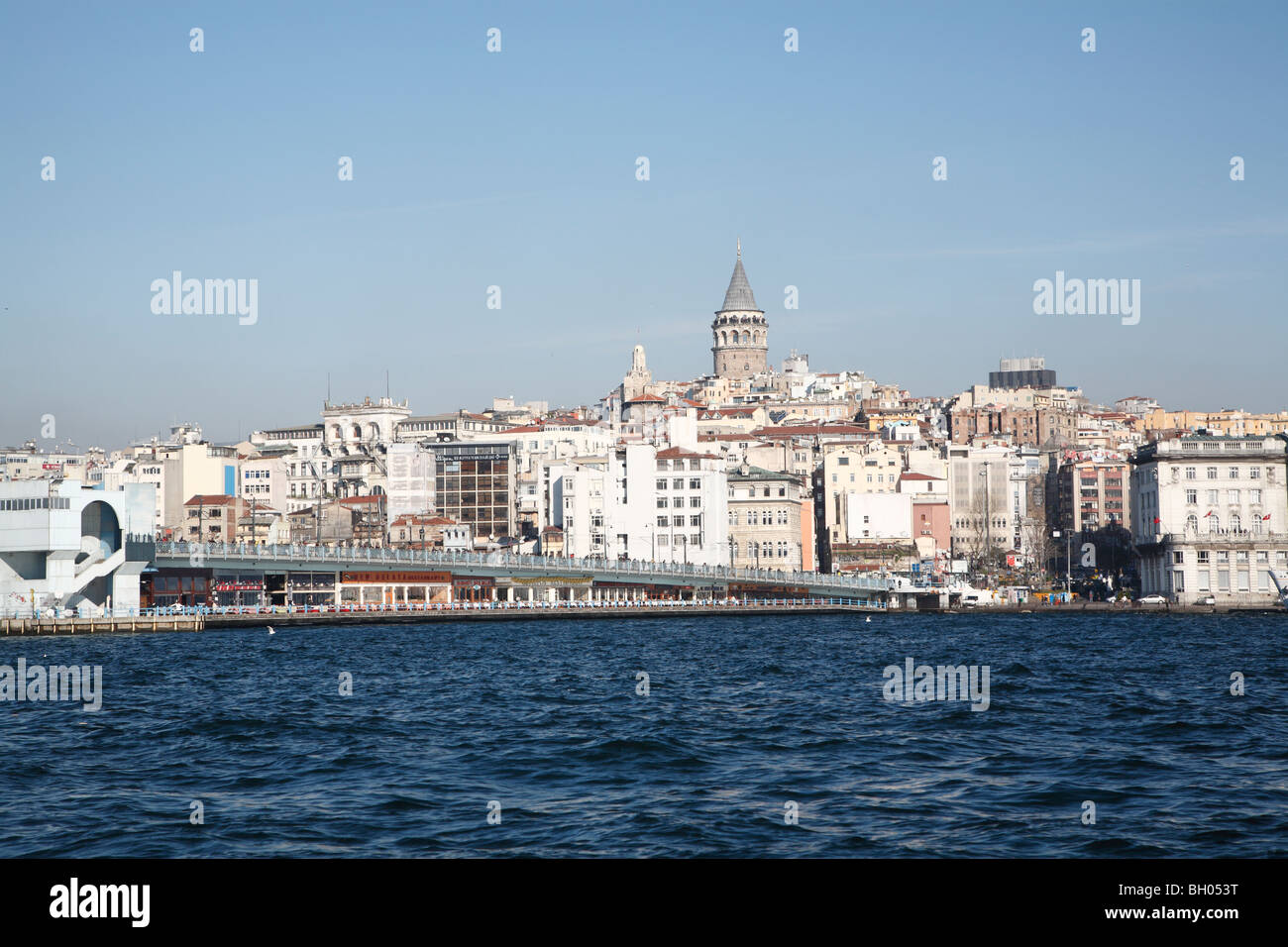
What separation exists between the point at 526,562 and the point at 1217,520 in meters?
48.2

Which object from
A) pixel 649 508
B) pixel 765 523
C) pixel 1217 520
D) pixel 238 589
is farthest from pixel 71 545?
pixel 1217 520

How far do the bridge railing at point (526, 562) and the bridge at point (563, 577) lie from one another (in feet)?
0.21

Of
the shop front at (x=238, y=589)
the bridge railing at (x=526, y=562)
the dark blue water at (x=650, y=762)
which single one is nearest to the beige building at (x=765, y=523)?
the bridge railing at (x=526, y=562)

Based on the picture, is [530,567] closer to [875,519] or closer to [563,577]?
[563,577]

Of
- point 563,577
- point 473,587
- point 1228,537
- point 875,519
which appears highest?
point 875,519

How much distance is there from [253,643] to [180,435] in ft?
364

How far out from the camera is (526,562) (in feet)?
322

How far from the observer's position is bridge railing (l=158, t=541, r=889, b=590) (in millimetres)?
88562

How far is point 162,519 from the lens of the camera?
5389 inches

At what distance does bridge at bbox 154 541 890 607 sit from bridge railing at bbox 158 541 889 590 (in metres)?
0.06

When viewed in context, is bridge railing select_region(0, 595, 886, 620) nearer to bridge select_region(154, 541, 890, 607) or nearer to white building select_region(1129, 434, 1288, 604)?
bridge select_region(154, 541, 890, 607)

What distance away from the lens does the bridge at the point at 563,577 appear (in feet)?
305
